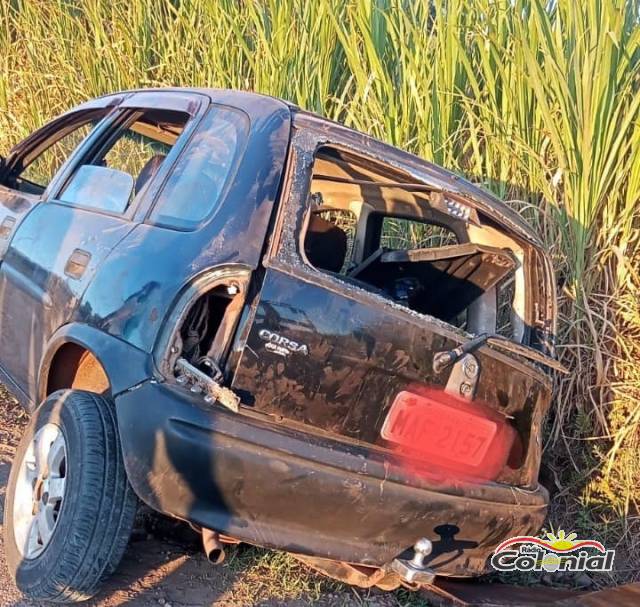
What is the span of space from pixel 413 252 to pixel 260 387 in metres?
1.18

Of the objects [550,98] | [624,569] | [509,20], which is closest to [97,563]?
[624,569]

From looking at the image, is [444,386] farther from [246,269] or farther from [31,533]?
[31,533]

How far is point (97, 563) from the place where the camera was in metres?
2.34

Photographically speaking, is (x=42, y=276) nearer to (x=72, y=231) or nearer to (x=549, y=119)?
(x=72, y=231)

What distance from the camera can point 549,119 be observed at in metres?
3.78

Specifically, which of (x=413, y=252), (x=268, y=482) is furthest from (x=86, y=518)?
(x=413, y=252)

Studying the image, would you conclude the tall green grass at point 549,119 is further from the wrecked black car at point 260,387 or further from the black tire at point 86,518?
the black tire at point 86,518

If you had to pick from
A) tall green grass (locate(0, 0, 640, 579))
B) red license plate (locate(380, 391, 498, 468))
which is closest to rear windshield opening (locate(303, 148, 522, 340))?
tall green grass (locate(0, 0, 640, 579))

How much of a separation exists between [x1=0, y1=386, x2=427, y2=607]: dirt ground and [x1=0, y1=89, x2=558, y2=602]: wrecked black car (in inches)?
9.4

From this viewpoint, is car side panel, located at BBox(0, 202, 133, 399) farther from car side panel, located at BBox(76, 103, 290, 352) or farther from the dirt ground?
the dirt ground

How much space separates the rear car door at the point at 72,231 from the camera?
2766mm

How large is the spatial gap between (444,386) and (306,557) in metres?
0.69

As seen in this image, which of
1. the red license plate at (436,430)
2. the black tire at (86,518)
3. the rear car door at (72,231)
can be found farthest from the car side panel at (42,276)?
the red license plate at (436,430)

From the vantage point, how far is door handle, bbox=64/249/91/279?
274 centimetres
